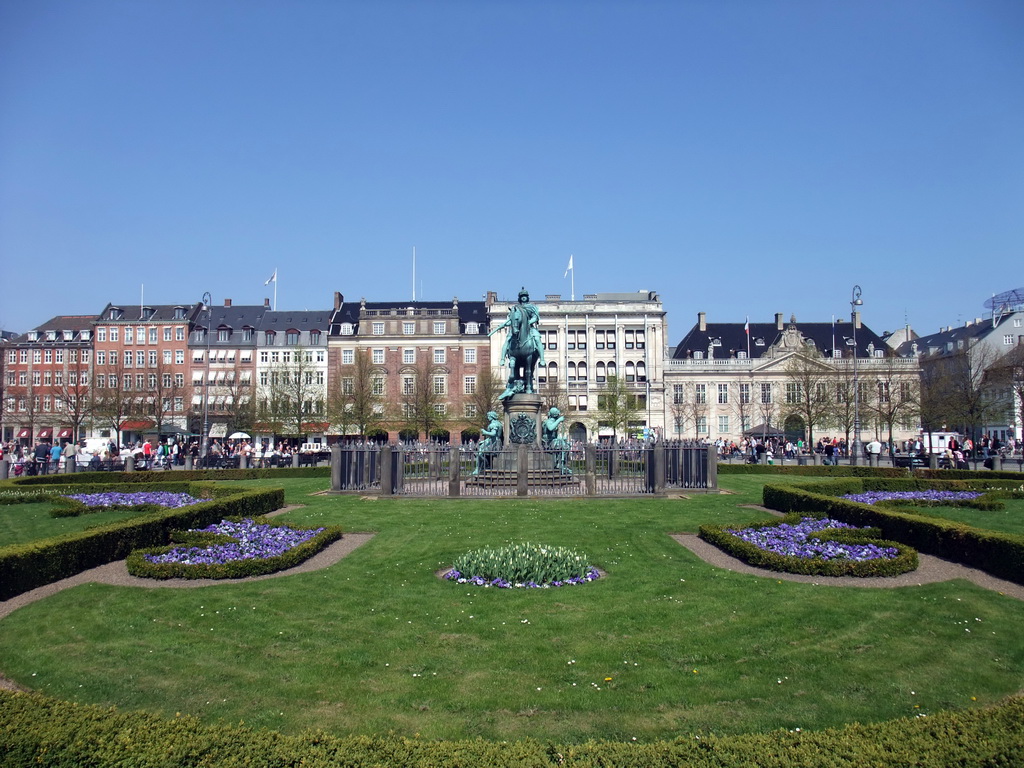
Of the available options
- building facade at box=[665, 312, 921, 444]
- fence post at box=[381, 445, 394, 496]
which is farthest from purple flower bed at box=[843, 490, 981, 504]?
building facade at box=[665, 312, 921, 444]

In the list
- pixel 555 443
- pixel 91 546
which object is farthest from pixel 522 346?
pixel 91 546

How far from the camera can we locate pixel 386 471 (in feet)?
85.3

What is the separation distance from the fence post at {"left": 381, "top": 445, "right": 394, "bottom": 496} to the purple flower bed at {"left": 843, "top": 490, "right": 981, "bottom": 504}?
14640mm

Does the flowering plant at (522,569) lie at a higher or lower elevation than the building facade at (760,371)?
lower

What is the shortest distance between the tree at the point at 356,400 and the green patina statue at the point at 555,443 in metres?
35.0

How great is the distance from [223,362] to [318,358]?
10203mm

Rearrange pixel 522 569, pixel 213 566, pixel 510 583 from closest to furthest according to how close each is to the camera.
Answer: pixel 510 583
pixel 522 569
pixel 213 566

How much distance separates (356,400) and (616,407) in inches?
885

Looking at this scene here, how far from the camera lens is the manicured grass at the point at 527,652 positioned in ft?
25.0

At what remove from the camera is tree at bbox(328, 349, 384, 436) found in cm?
6438

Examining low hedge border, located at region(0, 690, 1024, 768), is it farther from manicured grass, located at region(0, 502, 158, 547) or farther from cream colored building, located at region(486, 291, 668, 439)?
cream colored building, located at region(486, 291, 668, 439)

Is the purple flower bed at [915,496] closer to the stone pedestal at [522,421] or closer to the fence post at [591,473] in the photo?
the fence post at [591,473]

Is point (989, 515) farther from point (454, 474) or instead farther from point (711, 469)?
point (454, 474)

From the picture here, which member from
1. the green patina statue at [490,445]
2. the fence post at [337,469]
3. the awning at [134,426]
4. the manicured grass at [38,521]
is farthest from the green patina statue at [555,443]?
the awning at [134,426]
